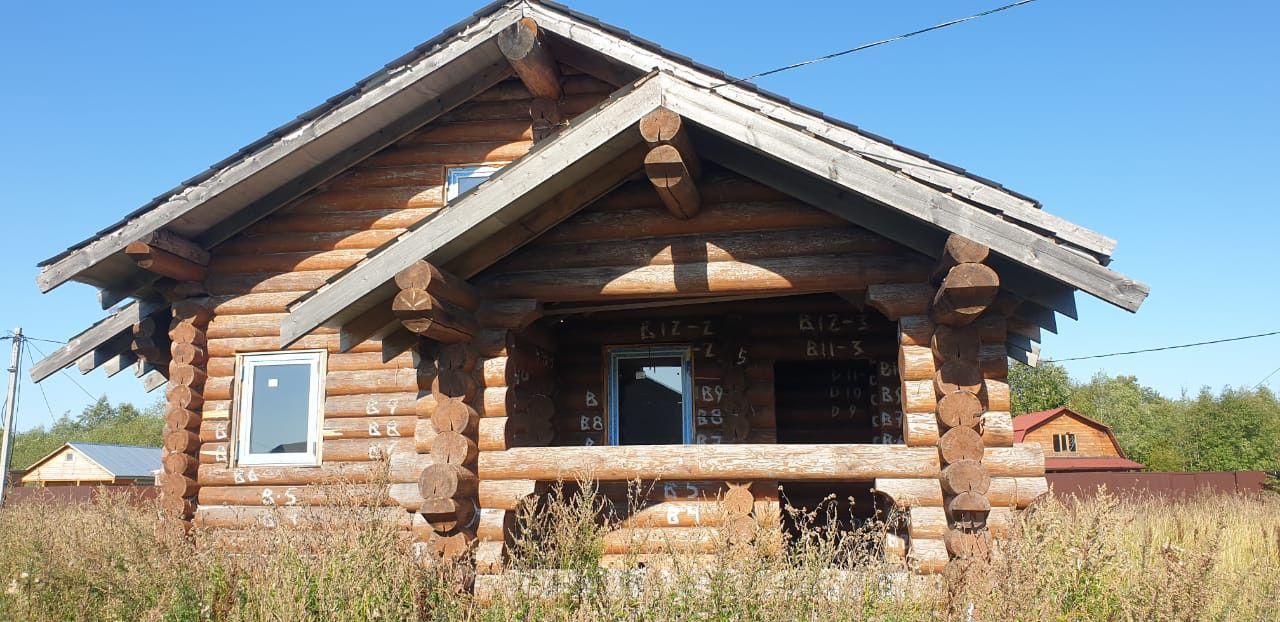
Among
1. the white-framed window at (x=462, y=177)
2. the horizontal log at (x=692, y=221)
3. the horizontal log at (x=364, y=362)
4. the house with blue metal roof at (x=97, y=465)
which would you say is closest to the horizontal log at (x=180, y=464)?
the horizontal log at (x=364, y=362)

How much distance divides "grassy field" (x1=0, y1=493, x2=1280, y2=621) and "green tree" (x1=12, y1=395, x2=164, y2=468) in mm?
92185

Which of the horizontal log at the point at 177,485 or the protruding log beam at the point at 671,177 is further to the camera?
the horizontal log at the point at 177,485

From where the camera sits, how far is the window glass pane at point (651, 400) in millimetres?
10523

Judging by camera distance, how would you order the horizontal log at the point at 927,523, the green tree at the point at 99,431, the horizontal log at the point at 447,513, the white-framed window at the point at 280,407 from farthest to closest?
the green tree at the point at 99,431, the white-framed window at the point at 280,407, the horizontal log at the point at 447,513, the horizontal log at the point at 927,523

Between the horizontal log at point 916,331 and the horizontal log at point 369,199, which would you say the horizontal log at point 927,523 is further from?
the horizontal log at point 369,199

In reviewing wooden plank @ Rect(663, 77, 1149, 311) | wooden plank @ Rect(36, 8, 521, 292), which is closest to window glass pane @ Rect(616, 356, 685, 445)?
wooden plank @ Rect(36, 8, 521, 292)

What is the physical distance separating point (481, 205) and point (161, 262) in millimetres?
4860

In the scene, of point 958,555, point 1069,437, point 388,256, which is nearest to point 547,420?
point 388,256

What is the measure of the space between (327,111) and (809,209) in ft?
18.7

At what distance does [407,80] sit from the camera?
31.7 ft

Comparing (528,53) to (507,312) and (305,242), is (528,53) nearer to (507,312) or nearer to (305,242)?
(507,312)

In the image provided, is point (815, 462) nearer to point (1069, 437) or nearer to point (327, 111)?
point (327, 111)

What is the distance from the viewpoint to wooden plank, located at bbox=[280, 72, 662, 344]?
6980 millimetres

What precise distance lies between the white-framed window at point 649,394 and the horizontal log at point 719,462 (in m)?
3.01
